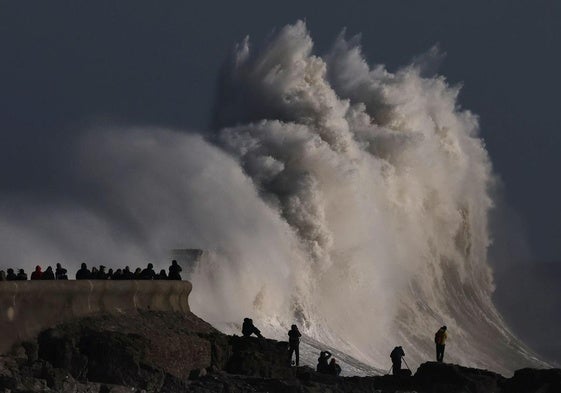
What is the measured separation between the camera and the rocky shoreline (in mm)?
21953

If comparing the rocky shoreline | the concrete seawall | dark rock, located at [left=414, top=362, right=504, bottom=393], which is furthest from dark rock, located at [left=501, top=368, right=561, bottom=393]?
the concrete seawall

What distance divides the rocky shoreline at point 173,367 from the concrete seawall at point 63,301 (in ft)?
0.49

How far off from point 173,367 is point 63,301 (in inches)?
65.2

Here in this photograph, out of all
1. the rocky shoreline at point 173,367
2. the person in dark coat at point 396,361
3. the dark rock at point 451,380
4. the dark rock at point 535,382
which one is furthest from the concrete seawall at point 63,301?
the dark rock at point 535,382

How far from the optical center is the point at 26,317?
886 inches

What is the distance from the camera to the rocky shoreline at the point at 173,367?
72.0ft

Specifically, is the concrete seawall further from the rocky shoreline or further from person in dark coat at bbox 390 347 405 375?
person in dark coat at bbox 390 347 405 375

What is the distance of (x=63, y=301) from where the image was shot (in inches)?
920

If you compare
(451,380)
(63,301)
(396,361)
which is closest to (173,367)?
(63,301)

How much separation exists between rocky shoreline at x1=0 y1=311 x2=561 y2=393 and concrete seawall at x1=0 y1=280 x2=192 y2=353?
149 mm

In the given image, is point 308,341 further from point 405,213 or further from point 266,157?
point 405,213

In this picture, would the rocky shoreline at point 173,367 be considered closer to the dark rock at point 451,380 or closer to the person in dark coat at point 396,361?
the dark rock at point 451,380

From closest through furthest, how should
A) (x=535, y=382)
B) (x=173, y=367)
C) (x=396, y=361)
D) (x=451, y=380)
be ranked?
(x=173, y=367)
(x=451, y=380)
(x=535, y=382)
(x=396, y=361)

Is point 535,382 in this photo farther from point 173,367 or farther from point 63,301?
point 63,301
